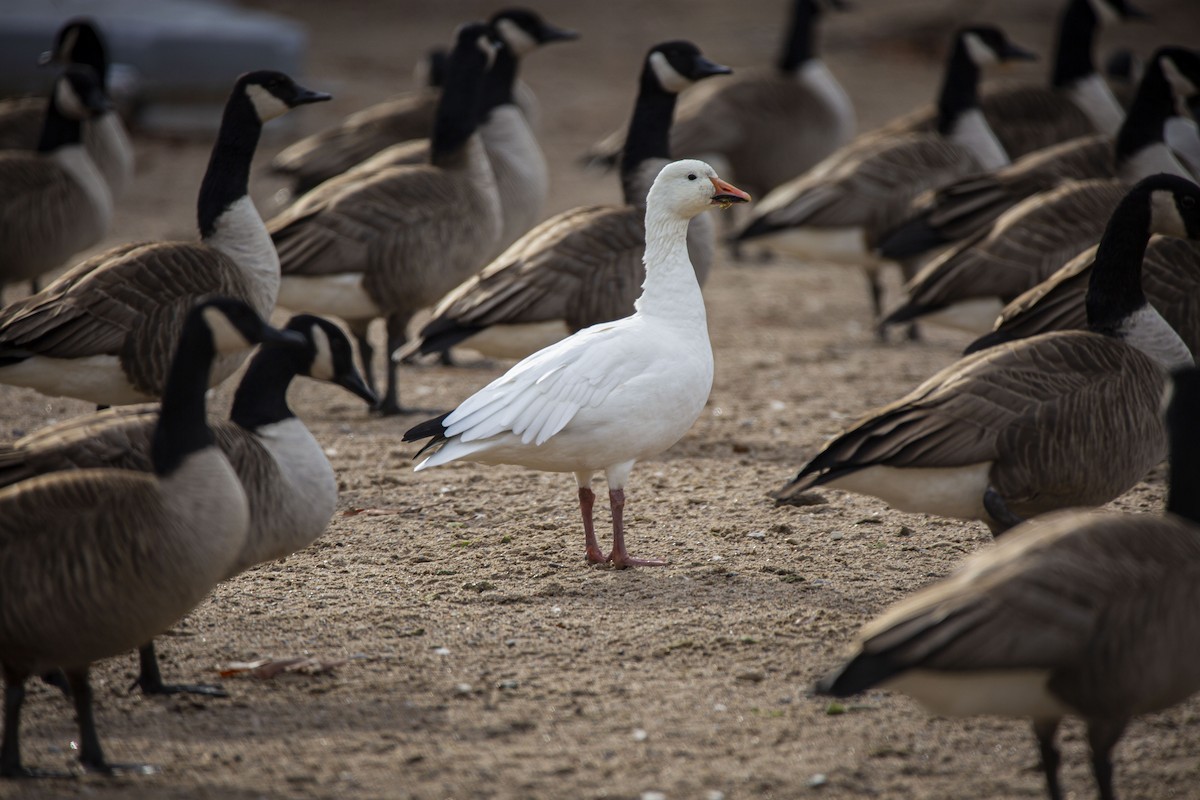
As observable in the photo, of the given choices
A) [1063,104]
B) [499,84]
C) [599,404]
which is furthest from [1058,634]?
[1063,104]

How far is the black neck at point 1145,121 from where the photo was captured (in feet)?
27.9

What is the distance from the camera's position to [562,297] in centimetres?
726

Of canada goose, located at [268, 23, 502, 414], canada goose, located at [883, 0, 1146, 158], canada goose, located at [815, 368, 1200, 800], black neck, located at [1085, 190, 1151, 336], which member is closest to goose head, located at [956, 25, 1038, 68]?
canada goose, located at [883, 0, 1146, 158]

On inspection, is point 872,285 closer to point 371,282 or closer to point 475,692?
point 371,282

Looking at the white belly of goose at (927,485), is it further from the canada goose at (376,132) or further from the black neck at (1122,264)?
the canada goose at (376,132)

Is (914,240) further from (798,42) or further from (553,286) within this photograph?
(798,42)

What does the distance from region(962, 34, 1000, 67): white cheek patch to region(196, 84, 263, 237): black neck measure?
6.05 m

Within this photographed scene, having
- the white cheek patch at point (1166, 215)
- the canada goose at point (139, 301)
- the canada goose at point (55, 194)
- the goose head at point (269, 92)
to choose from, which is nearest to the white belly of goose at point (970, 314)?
the white cheek patch at point (1166, 215)

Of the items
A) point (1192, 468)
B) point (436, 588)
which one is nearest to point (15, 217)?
point (436, 588)

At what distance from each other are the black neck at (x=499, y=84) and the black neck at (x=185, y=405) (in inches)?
245

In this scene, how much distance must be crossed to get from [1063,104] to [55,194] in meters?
8.13

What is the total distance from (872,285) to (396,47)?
39.4ft

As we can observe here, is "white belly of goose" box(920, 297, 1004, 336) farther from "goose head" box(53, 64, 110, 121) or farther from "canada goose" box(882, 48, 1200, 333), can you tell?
"goose head" box(53, 64, 110, 121)

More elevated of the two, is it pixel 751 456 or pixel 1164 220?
pixel 1164 220
